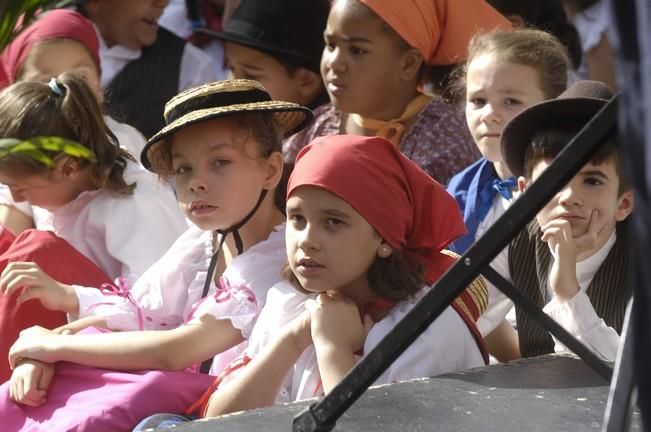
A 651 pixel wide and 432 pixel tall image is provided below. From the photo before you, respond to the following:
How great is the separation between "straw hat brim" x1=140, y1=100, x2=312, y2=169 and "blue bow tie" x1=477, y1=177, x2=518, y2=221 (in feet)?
1.86

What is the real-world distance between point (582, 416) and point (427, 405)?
26cm

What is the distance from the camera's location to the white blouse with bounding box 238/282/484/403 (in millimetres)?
2570

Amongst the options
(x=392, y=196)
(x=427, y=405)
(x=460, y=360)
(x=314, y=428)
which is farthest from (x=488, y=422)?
(x=392, y=196)

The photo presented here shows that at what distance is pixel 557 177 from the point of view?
1526 mm

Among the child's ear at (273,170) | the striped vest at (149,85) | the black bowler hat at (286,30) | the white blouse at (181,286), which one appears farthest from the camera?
the striped vest at (149,85)

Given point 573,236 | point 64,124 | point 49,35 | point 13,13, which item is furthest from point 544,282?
point 49,35

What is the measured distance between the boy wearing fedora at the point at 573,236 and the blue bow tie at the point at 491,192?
416mm

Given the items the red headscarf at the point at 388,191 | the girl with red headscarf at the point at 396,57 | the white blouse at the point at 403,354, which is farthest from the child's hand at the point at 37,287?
the girl with red headscarf at the point at 396,57

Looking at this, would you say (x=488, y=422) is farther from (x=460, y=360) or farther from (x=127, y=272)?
(x=127, y=272)

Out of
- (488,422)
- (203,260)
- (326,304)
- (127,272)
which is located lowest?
(127,272)

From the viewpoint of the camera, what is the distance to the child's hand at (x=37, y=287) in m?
3.22

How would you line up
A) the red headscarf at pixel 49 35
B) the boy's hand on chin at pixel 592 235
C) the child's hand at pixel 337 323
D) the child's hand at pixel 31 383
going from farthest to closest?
1. the red headscarf at pixel 49 35
2. the child's hand at pixel 31 383
3. the boy's hand on chin at pixel 592 235
4. the child's hand at pixel 337 323

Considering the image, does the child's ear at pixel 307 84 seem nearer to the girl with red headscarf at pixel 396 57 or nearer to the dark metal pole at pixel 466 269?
the girl with red headscarf at pixel 396 57

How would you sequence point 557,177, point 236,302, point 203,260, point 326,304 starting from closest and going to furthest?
point 557,177 → point 326,304 → point 236,302 → point 203,260
